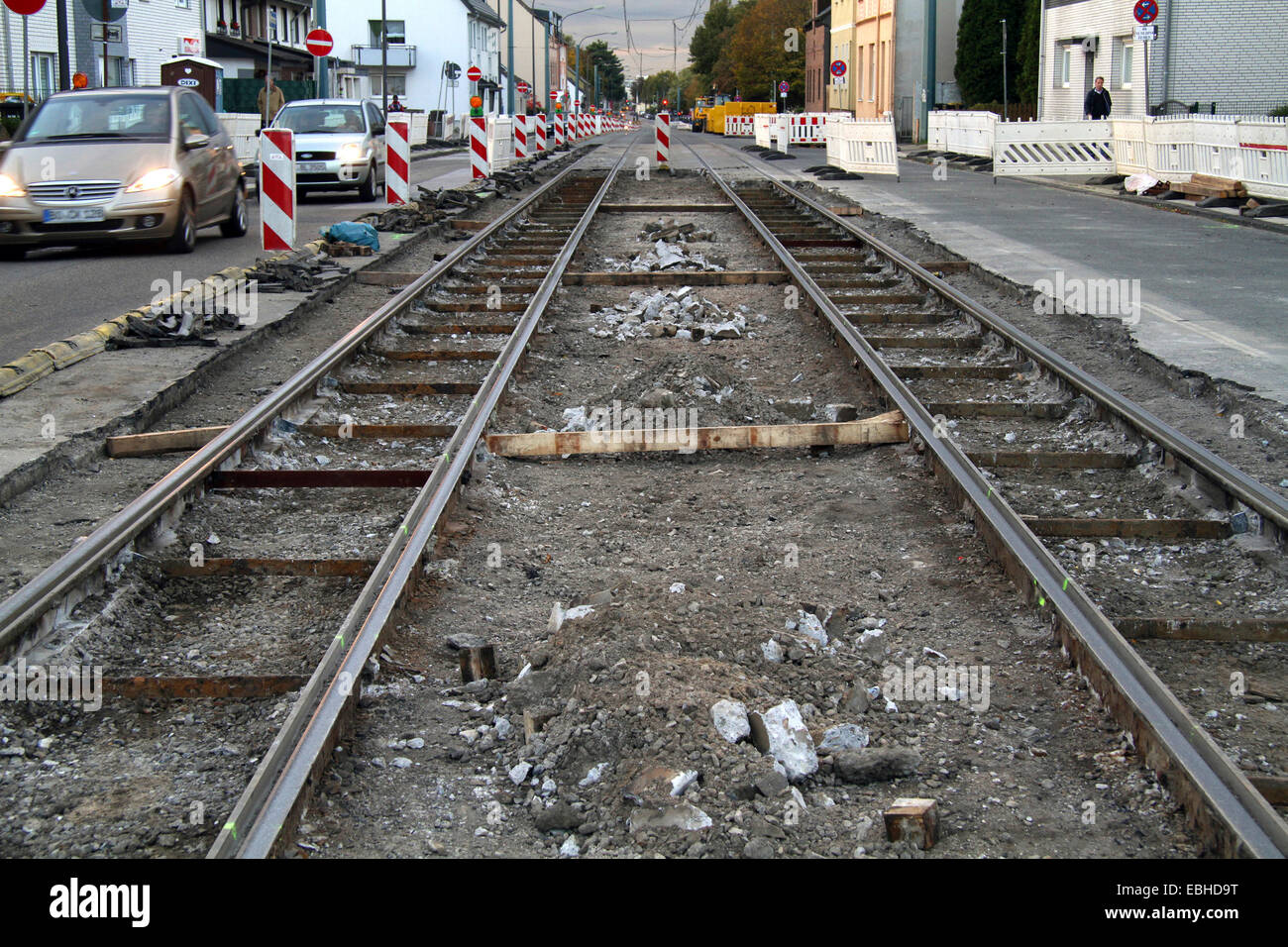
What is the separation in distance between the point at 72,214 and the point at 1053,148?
2090cm

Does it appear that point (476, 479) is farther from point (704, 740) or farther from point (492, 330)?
point (492, 330)

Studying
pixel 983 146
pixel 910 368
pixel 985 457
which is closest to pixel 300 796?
pixel 985 457

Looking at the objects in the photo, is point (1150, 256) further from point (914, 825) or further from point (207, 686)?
point (207, 686)

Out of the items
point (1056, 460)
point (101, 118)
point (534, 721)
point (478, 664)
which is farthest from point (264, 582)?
Result: point (101, 118)

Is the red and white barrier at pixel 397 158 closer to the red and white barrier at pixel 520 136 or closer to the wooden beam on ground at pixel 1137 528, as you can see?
the red and white barrier at pixel 520 136

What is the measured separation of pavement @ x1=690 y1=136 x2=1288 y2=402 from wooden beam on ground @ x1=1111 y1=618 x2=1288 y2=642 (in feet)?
11.5

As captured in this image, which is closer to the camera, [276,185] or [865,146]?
[276,185]

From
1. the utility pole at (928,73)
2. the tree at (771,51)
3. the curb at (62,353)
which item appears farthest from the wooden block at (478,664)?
the tree at (771,51)

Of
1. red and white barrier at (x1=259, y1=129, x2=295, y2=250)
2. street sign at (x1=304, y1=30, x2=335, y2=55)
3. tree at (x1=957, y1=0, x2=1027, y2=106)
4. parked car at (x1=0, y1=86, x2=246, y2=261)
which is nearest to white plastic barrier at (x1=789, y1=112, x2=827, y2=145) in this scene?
tree at (x1=957, y1=0, x2=1027, y2=106)

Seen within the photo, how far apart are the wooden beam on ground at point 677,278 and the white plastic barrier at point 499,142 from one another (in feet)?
55.0

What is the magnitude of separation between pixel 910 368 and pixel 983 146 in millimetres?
25504

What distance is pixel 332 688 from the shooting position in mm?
3770

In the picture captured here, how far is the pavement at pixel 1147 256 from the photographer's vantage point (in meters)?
9.04

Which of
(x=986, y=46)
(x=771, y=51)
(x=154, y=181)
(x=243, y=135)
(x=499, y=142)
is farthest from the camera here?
(x=771, y=51)
